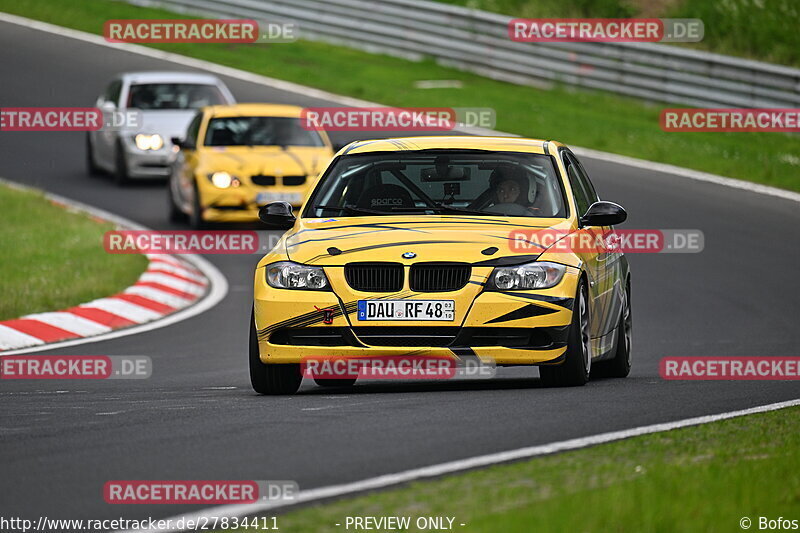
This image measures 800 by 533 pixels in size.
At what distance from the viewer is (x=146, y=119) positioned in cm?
2566

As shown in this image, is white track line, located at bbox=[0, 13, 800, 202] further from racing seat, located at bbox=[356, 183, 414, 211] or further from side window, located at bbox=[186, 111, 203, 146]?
racing seat, located at bbox=[356, 183, 414, 211]

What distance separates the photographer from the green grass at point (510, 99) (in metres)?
26.6

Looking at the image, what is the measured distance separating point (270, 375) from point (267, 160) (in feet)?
37.1

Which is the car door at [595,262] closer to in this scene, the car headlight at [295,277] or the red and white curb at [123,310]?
the car headlight at [295,277]

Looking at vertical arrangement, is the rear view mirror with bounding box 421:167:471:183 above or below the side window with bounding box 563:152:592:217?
above

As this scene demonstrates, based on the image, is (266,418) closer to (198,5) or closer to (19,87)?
(19,87)

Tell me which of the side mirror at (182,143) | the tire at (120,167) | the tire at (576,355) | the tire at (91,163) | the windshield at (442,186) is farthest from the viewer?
the tire at (91,163)

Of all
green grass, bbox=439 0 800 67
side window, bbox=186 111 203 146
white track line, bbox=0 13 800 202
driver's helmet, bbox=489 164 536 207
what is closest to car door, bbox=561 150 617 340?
driver's helmet, bbox=489 164 536 207

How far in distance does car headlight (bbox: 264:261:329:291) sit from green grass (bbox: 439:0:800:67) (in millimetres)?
23390

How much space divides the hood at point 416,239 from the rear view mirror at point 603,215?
0.27m

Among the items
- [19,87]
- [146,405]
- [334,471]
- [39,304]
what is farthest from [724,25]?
[334,471]

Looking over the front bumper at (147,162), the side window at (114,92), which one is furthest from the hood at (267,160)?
the side window at (114,92)

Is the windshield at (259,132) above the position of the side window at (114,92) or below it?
below

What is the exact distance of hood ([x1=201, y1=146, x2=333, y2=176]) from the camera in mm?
21406
